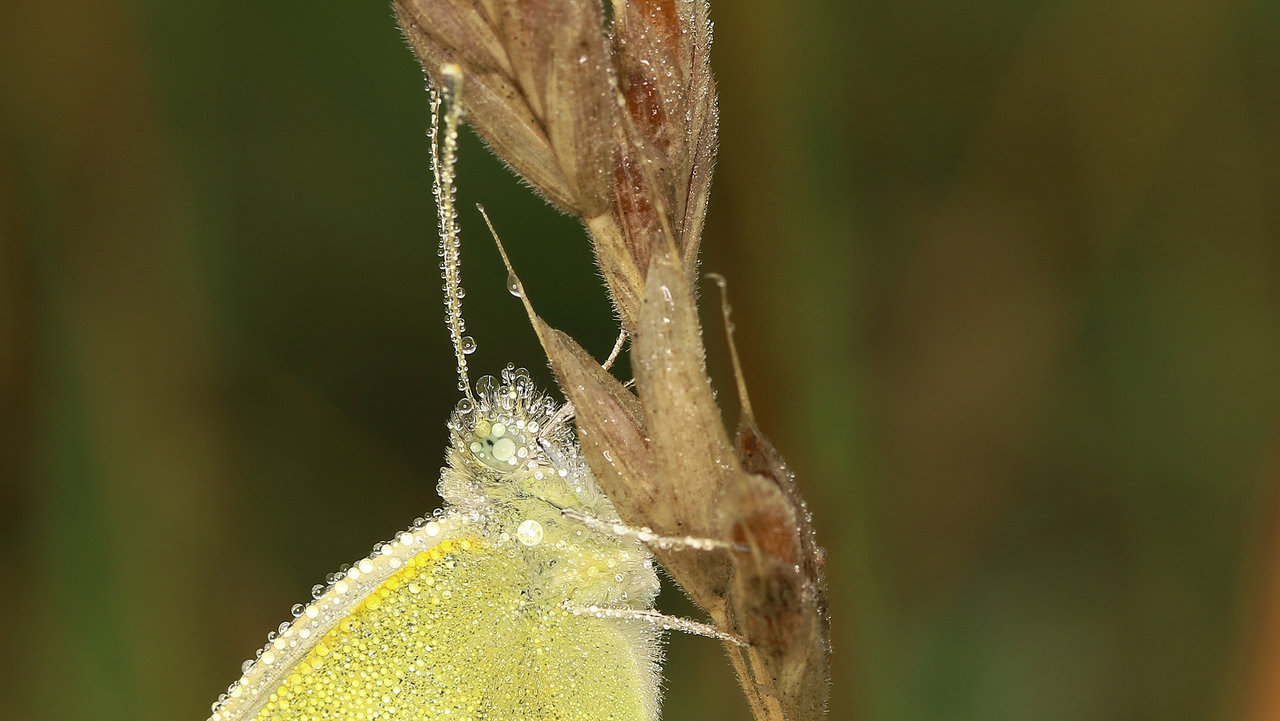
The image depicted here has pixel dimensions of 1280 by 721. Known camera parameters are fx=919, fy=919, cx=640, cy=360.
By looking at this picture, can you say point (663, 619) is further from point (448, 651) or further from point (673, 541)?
point (448, 651)

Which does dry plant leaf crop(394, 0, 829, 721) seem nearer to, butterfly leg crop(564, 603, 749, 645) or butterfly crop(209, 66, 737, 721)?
butterfly leg crop(564, 603, 749, 645)

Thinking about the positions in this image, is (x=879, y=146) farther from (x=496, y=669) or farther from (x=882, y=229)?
(x=496, y=669)

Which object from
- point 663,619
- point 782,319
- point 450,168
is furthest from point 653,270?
point 782,319

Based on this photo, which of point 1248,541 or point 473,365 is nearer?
point 1248,541

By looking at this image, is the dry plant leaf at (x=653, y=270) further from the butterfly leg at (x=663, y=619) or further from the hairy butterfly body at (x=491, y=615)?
the hairy butterfly body at (x=491, y=615)

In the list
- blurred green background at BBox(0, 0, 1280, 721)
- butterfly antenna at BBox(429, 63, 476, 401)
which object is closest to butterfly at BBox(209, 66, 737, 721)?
butterfly antenna at BBox(429, 63, 476, 401)

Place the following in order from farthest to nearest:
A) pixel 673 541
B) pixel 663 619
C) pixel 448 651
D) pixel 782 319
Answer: pixel 782 319, pixel 448 651, pixel 663 619, pixel 673 541

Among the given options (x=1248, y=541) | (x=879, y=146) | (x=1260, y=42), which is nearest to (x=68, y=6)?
(x=879, y=146)
